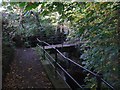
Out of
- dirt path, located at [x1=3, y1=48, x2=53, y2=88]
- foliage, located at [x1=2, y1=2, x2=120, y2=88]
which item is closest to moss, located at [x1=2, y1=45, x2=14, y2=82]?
dirt path, located at [x1=3, y1=48, x2=53, y2=88]

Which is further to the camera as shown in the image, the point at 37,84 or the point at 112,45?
the point at 37,84

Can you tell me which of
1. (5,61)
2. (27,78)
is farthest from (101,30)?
(5,61)

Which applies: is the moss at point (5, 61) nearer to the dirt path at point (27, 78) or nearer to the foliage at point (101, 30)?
the dirt path at point (27, 78)

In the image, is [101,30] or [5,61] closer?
[101,30]

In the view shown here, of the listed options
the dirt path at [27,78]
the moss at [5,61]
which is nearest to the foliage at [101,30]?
the dirt path at [27,78]

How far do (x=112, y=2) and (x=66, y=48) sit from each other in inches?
263

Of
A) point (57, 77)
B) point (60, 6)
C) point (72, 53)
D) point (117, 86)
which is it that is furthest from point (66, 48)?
point (60, 6)

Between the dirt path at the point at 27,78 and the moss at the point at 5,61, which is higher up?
the moss at the point at 5,61

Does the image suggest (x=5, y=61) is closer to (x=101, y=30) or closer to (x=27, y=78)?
(x=27, y=78)

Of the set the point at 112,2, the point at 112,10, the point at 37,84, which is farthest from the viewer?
the point at 37,84

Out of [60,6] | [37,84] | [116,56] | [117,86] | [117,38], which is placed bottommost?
[37,84]

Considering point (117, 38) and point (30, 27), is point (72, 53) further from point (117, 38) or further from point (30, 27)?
point (117, 38)

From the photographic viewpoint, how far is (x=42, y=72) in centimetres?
502

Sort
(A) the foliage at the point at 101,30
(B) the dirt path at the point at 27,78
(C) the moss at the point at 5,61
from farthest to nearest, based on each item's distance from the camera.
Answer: (C) the moss at the point at 5,61 < (B) the dirt path at the point at 27,78 < (A) the foliage at the point at 101,30
